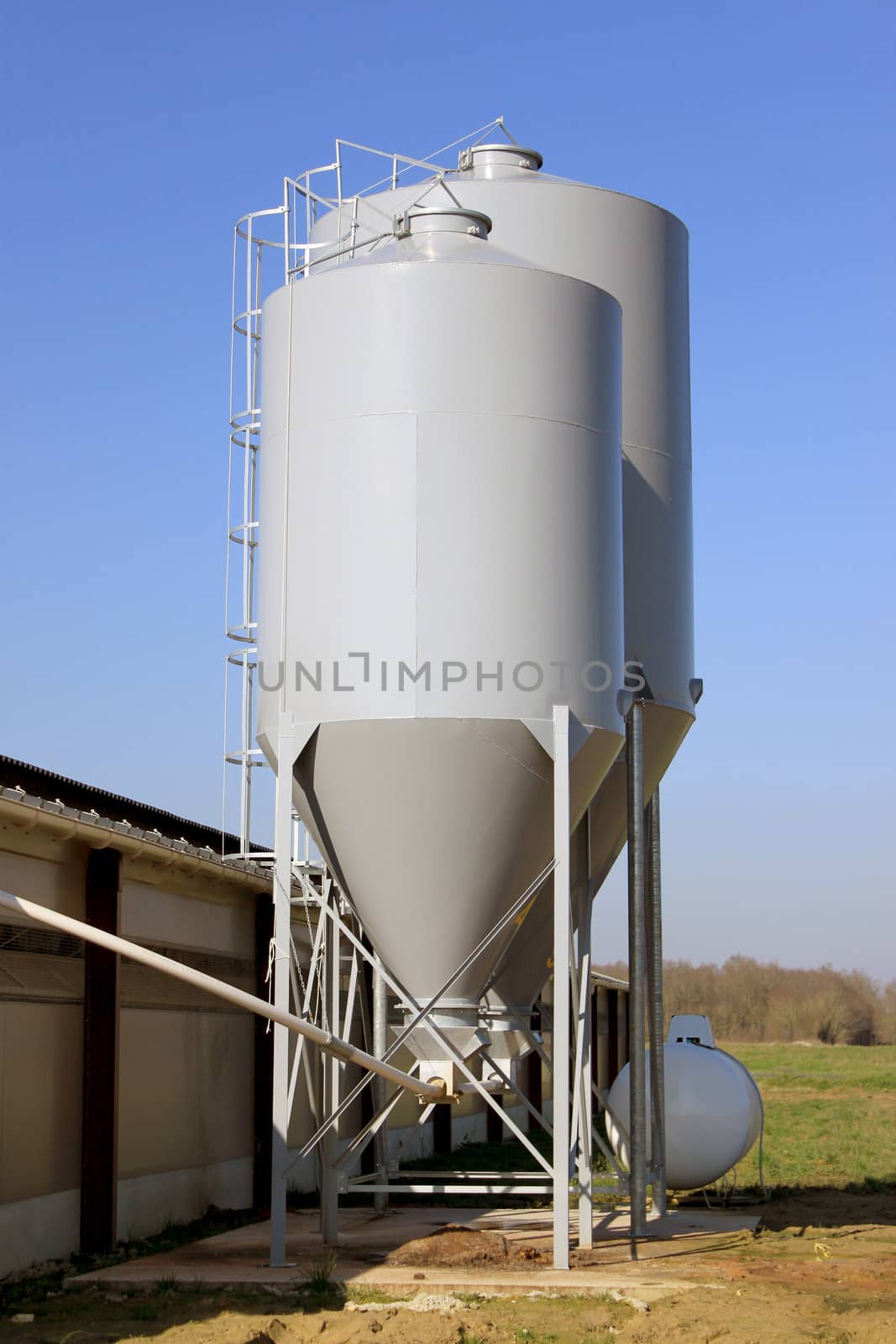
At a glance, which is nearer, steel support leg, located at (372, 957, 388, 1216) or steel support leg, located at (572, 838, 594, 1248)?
steel support leg, located at (572, 838, 594, 1248)

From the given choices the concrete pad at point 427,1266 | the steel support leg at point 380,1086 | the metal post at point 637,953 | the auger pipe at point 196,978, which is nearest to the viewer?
the auger pipe at point 196,978

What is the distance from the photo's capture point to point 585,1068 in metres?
14.8

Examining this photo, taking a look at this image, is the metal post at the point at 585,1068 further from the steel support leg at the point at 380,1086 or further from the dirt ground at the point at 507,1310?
the steel support leg at the point at 380,1086

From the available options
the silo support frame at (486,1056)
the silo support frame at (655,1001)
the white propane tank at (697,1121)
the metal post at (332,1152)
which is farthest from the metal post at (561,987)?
the white propane tank at (697,1121)

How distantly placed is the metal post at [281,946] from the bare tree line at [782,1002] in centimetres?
6462

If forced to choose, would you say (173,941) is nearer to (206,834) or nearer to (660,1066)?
(660,1066)

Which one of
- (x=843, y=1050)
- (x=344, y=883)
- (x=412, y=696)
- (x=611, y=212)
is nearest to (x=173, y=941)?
(x=344, y=883)

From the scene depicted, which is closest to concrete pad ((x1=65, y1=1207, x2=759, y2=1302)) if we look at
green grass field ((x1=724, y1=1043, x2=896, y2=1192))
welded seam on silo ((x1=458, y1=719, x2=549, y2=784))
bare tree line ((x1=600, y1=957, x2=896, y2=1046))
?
welded seam on silo ((x1=458, y1=719, x2=549, y2=784))

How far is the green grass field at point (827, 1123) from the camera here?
21.6 meters

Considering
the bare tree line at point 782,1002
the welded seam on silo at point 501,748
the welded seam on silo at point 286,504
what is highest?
the welded seam on silo at point 286,504

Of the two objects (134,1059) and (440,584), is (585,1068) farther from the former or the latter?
(440,584)

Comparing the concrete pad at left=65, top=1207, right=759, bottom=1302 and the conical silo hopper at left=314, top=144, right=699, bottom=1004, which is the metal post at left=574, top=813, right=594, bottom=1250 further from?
the conical silo hopper at left=314, top=144, right=699, bottom=1004

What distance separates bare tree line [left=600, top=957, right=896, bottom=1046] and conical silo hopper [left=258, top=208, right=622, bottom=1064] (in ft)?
212

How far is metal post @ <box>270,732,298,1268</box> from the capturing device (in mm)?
13000
